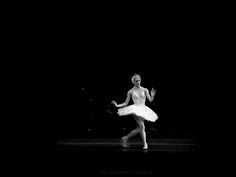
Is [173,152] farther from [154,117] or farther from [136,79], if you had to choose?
[136,79]

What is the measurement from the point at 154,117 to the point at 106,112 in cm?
280

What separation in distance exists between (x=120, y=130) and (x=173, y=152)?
3.73m

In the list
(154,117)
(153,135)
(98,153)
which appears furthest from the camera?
(153,135)

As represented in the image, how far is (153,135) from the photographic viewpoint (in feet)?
36.5

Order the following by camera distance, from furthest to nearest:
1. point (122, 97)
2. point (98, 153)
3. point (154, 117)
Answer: point (122, 97) < point (154, 117) < point (98, 153)

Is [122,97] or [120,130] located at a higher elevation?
[122,97]

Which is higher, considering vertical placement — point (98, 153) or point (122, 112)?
point (122, 112)

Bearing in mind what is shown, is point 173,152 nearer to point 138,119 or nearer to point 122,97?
point 138,119

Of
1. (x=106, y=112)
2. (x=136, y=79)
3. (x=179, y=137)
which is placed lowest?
(x=179, y=137)

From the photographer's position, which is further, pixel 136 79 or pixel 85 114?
Answer: pixel 85 114

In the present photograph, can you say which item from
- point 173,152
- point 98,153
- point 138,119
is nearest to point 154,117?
point 138,119

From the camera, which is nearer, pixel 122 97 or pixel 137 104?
pixel 137 104

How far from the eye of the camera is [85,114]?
412 inches

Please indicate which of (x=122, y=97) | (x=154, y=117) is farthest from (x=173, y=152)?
(x=122, y=97)
